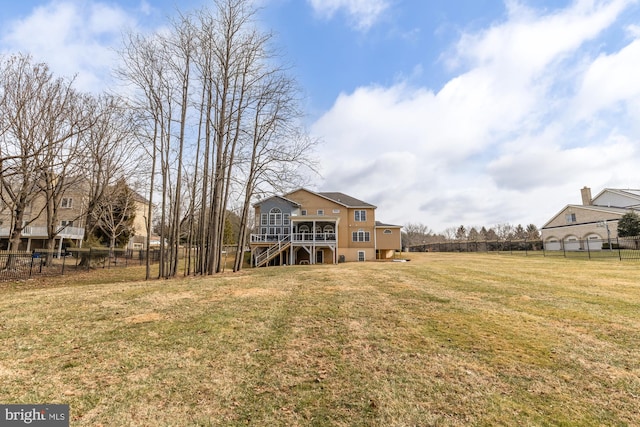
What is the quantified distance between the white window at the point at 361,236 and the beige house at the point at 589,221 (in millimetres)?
22678

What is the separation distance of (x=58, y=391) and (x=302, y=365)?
9.31 ft

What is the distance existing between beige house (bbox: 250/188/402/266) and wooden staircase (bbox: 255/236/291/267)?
3.91ft

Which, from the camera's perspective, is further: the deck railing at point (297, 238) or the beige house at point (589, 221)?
the beige house at point (589, 221)

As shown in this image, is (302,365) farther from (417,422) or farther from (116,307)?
(116,307)

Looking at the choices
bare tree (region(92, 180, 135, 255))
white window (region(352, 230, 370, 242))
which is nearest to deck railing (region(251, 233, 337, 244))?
white window (region(352, 230, 370, 242))

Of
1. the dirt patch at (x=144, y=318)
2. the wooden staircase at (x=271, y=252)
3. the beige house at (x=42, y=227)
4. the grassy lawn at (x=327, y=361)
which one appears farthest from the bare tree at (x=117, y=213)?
the dirt patch at (x=144, y=318)

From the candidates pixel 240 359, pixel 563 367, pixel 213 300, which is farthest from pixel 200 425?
pixel 213 300

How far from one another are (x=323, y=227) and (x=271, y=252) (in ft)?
19.3

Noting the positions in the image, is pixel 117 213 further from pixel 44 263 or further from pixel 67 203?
pixel 67 203

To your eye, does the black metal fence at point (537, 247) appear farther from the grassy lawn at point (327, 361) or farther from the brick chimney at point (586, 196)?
the grassy lawn at point (327, 361)

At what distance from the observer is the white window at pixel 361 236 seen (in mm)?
29594

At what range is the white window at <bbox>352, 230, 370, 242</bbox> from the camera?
29594 millimetres

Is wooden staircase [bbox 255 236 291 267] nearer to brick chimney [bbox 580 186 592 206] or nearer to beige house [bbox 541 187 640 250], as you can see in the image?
beige house [bbox 541 187 640 250]

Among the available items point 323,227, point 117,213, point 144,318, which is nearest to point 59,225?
point 117,213
